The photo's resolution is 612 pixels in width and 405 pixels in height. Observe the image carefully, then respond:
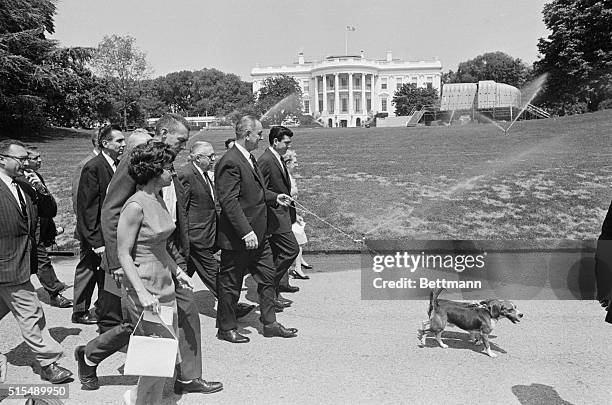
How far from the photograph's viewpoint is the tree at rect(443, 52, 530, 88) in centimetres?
5950

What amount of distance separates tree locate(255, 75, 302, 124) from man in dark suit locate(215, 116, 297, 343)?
57467 millimetres

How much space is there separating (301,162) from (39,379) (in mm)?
14977

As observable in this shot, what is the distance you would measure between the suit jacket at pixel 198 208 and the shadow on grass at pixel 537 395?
11.3 feet

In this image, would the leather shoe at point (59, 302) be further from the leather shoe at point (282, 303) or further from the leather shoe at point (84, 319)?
the leather shoe at point (282, 303)

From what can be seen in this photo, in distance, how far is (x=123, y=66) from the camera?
49.0 metres

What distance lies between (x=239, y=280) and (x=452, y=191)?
8928 mm

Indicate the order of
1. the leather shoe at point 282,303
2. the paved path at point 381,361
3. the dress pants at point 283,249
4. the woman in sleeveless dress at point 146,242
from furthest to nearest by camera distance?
the leather shoe at point 282,303
the dress pants at point 283,249
the paved path at point 381,361
the woman in sleeveless dress at point 146,242

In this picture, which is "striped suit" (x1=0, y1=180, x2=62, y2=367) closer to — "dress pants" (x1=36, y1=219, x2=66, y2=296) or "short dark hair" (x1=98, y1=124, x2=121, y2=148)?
"short dark hair" (x1=98, y1=124, x2=121, y2=148)

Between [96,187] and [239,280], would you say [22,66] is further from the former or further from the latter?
[239,280]

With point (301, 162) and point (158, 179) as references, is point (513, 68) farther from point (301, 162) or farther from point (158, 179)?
point (158, 179)

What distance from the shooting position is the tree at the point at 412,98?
88.6 m

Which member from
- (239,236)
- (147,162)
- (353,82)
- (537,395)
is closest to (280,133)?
(239,236)

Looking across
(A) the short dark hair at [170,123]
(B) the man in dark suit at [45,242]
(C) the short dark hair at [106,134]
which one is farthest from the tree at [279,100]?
(A) the short dark hair at [170,123]

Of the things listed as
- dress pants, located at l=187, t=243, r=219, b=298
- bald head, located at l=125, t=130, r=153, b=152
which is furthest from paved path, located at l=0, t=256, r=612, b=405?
bald head, located at l=125, t=130, r=153, b=152
